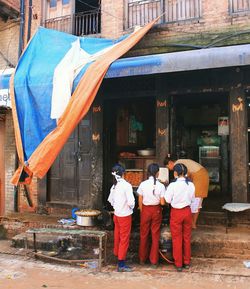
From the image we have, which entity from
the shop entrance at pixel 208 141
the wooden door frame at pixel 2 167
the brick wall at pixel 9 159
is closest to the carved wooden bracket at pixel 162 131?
the shop entrance at pixel 208 141

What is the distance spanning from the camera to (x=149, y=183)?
641cm

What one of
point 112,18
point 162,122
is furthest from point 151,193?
point 112,18

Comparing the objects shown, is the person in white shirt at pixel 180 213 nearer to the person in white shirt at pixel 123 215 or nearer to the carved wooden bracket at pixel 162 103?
the person in white shirt at pixel 123 215

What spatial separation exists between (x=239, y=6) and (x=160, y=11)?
78.9 inches

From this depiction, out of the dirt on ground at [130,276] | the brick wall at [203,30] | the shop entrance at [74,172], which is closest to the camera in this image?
the dirt on ground at [130,276]

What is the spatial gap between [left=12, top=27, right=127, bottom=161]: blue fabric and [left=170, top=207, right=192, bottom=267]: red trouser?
3.05m

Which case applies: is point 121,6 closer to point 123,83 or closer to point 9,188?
point 123,83

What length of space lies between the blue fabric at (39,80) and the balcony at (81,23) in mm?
1569

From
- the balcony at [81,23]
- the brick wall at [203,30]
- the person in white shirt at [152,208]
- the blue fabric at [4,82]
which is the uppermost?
the balcony at [81,23]

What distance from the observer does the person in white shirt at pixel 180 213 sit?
611 centimetres

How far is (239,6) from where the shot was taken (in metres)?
8.12

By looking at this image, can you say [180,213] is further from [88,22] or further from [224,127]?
[88,22]

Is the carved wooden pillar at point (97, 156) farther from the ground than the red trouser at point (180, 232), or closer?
farther from the ground

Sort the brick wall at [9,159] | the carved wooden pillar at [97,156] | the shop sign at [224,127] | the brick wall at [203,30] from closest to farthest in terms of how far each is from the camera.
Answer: the brick wall at [203,30] → the shop sign at [224,127] → the carved wooden pillar at [97,156] → the brick wall at [9,159]
